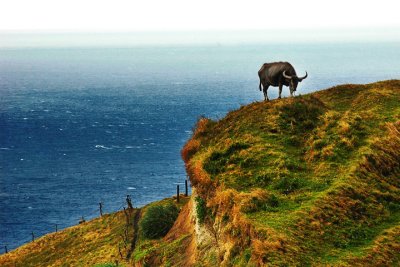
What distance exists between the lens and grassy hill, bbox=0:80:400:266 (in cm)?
2236

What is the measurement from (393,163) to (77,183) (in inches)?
4309

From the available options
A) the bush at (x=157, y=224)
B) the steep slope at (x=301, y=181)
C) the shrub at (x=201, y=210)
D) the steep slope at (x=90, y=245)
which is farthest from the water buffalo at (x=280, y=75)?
the steep slope at (x=90, y=245)

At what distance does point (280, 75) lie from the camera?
39.3 metres

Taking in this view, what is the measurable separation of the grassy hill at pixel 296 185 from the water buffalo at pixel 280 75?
1920 millimetres

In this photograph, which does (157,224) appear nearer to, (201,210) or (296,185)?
(201,210)

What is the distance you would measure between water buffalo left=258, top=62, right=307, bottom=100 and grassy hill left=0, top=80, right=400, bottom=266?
1.92 meters

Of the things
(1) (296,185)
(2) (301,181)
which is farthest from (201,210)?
(2) (301,181)

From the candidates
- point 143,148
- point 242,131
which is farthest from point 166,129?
point 242,131

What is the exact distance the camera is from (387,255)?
21.6 metres

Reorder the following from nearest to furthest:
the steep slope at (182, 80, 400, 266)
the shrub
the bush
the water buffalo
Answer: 1. the steep slope at (182, 80, 400, 266)
2. the shrub
3. the water buffalo
4. the bush

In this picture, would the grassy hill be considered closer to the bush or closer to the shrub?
the shrub

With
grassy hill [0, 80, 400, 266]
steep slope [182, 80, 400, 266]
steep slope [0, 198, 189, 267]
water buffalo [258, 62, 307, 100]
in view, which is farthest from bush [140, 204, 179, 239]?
water buffalo [258, 62, 307, 100]

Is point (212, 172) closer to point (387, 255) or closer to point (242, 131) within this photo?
point (242, 131)

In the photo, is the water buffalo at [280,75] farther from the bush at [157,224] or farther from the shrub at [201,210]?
the bush at [157,224]
